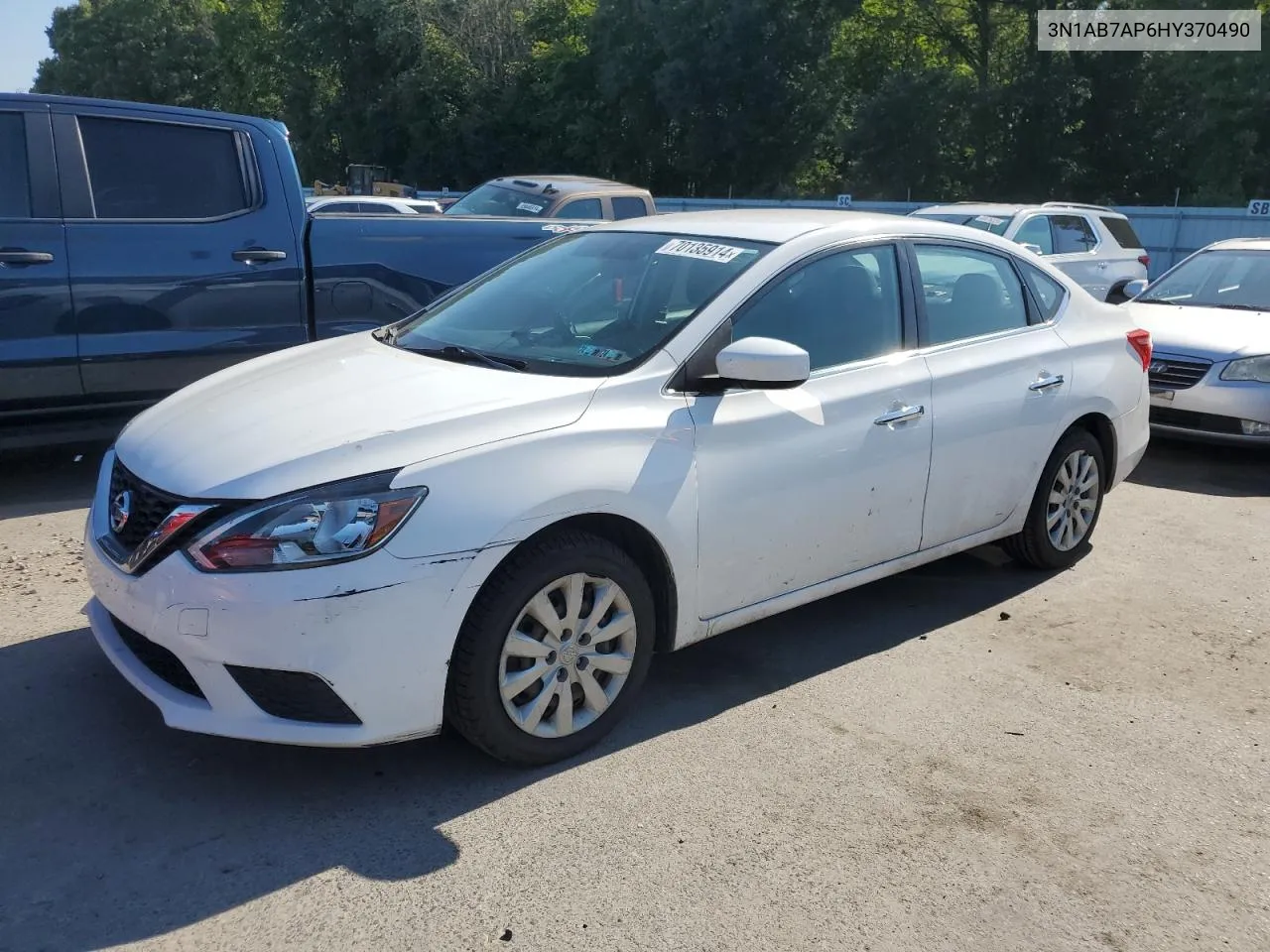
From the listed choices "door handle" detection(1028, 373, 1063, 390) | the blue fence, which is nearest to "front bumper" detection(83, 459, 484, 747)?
"door handle" detection(1028, 373, 1063, 390)

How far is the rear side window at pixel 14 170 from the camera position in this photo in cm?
562

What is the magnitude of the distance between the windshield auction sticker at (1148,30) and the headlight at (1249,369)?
25503 millimetres

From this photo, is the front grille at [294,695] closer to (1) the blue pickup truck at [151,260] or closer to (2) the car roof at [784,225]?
(2) the car roof at [784,225]

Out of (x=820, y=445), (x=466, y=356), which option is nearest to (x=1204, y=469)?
(x=820, y=445)

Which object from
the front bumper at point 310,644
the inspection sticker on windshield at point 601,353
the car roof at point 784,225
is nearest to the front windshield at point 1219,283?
the car roof at point 784,225

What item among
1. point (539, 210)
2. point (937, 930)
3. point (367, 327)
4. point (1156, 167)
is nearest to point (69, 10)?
point (1156, 167)

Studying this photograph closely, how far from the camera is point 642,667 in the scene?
3672 mm

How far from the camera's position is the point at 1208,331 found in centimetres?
827

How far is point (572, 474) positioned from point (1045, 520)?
2.78 m

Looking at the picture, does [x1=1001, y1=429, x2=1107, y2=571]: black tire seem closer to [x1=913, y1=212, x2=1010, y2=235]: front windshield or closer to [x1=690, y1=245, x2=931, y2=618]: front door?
[x1=690, y1=245, x2=931, y2=618]: front door

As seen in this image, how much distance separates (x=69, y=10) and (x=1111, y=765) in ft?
293

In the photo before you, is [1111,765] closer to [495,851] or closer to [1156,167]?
[495,851]

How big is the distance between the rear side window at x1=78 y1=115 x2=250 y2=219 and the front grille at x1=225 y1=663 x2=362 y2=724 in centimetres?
→ 376

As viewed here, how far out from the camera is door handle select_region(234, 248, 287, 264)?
20.4 ft
